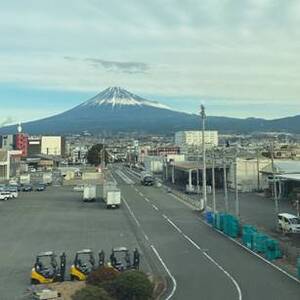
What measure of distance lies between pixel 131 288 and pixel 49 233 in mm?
19044

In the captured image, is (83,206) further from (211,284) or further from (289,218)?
(211,284)

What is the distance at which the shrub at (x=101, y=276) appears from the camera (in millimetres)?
20688

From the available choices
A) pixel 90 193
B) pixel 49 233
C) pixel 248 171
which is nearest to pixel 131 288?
pixel 49 233

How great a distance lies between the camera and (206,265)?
85.8 ft

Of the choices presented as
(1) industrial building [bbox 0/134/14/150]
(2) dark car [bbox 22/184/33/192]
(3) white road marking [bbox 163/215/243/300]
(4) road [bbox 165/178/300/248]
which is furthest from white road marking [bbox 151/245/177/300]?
(1) industrial building [bbox 0/134/14/150]

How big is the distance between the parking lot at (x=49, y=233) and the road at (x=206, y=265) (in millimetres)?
1756

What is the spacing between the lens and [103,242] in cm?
3328

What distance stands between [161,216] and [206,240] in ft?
43.6

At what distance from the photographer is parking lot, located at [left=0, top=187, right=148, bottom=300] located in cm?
2572

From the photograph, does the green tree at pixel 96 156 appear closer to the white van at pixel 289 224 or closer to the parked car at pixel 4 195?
the parked car at pixel 4 195

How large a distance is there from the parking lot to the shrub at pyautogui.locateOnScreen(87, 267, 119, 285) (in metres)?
2.59

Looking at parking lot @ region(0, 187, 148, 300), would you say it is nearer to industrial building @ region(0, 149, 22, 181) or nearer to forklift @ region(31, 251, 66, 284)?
forklift @ region(31, 251, 66, 284)

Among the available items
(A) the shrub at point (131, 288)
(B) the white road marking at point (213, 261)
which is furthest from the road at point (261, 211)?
(A) the shrub at point (131, 288)

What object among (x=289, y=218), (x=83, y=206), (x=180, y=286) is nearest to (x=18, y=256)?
(x=180, y=286)
